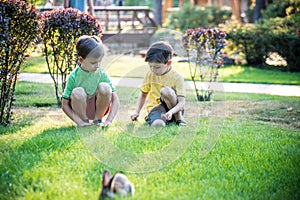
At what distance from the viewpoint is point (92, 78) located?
17.0 feet

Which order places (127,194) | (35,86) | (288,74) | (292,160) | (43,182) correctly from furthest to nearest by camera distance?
(288,74) < (35,86) < (292,160) < (43,182) < (127,194)

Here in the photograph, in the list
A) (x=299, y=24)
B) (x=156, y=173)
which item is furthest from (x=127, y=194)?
(x=299, y=24)

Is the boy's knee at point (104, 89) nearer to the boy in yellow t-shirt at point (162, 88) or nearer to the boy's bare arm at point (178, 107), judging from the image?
the boy in yellow t-shirt at point (162, 88)

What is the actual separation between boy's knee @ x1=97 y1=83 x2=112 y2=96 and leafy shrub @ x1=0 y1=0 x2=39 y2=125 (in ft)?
3.44

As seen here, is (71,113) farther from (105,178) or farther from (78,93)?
(105,178)

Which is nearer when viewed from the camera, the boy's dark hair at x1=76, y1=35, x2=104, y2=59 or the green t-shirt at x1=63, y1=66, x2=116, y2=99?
the boy's dark hair at x1=76, y1=35, x2=104, y2=59

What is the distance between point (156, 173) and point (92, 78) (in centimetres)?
177

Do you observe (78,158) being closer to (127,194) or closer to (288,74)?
(127,194)

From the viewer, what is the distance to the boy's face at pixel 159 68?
5.32m

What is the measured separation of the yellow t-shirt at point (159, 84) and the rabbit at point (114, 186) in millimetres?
2361

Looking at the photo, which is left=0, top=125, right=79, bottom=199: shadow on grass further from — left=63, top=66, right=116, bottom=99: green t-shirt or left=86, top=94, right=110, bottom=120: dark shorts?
left=63, top=66, right=116, bottom=99: green t-shirt

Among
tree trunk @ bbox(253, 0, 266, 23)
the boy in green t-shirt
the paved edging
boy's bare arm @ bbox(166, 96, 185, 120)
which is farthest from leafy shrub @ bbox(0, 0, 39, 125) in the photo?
tree trunk @ bbox(253, 0, 266, 23)

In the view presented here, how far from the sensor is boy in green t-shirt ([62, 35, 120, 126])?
16.4 feet

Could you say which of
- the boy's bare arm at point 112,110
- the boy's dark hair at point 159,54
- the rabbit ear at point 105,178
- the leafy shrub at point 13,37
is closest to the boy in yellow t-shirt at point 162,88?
the boy's dark hair at point 159,54
